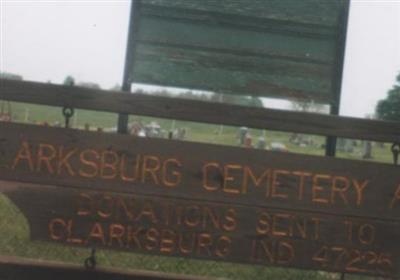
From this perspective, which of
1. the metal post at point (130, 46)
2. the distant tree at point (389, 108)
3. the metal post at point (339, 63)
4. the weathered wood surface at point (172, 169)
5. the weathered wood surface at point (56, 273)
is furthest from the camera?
the distant tree at point (389, 108)

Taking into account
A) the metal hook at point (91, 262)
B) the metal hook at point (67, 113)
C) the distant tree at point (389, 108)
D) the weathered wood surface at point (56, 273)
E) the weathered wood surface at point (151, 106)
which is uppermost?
the distant tree at point (389, 108)

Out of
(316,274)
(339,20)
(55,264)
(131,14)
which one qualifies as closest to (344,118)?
(339,20)

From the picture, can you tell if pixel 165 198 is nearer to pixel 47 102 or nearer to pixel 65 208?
pixel 65 208

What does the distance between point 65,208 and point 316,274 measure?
318 centimetres

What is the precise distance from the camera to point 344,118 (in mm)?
3711

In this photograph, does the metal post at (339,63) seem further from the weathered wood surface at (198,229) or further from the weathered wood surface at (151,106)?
the weathered wood surface at (198,229)

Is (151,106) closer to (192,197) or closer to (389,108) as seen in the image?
(192,197)

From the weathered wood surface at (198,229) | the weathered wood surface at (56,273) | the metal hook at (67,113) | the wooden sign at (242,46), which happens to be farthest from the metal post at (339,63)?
the metal hook at (67,113)

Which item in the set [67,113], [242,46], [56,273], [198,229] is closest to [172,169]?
[198,229]

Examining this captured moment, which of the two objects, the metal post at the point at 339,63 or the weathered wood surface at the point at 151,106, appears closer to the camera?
the weathered wood surface at the point at 151,106

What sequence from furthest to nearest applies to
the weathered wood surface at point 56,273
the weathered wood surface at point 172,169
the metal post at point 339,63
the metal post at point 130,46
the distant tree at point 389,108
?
the distant tree at point 389,108, the metal post at point 339,63, the metal post at point 130,46, the weathered wood surface at point 56,273, the weathered wood surface at point 172,169

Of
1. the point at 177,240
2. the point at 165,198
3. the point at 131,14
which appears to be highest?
the point at 131,14

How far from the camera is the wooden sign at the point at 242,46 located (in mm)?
4156

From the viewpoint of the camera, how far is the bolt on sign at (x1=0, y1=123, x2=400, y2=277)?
359cm
